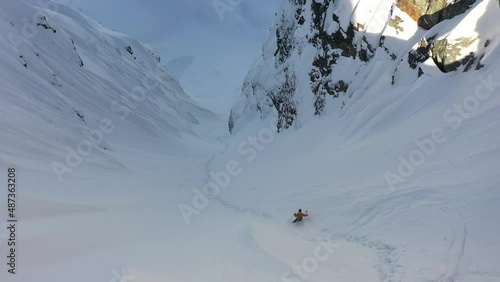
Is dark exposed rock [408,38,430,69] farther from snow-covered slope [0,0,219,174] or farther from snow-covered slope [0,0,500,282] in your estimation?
snow-covered slope [0,0,219,174]

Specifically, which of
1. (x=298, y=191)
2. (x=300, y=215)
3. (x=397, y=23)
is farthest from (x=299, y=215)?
(x=397, y=23)

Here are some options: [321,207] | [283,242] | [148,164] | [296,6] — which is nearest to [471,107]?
[321,207]

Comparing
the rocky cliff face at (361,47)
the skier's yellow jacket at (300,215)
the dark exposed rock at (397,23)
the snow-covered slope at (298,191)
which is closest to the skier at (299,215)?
the skier's yellow jacket at (300,215)

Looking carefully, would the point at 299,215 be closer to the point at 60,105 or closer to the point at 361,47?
the point at 361,47

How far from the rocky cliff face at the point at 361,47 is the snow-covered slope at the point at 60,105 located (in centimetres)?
2219

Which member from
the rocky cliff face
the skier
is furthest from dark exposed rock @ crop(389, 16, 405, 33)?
the skier

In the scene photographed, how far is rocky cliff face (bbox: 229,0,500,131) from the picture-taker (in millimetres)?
26781

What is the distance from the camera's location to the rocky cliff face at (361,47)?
1054 inches

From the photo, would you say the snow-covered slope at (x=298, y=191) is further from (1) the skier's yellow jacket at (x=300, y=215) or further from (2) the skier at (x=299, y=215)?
(1) the skier's yellow jacket at (x=300, y=215)

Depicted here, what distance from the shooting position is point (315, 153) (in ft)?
107

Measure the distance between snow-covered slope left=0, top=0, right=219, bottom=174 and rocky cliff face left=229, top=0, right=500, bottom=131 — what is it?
22.2 m

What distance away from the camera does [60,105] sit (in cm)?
4769

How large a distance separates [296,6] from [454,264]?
5216 centimetres

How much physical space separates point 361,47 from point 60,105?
35.6 metres
